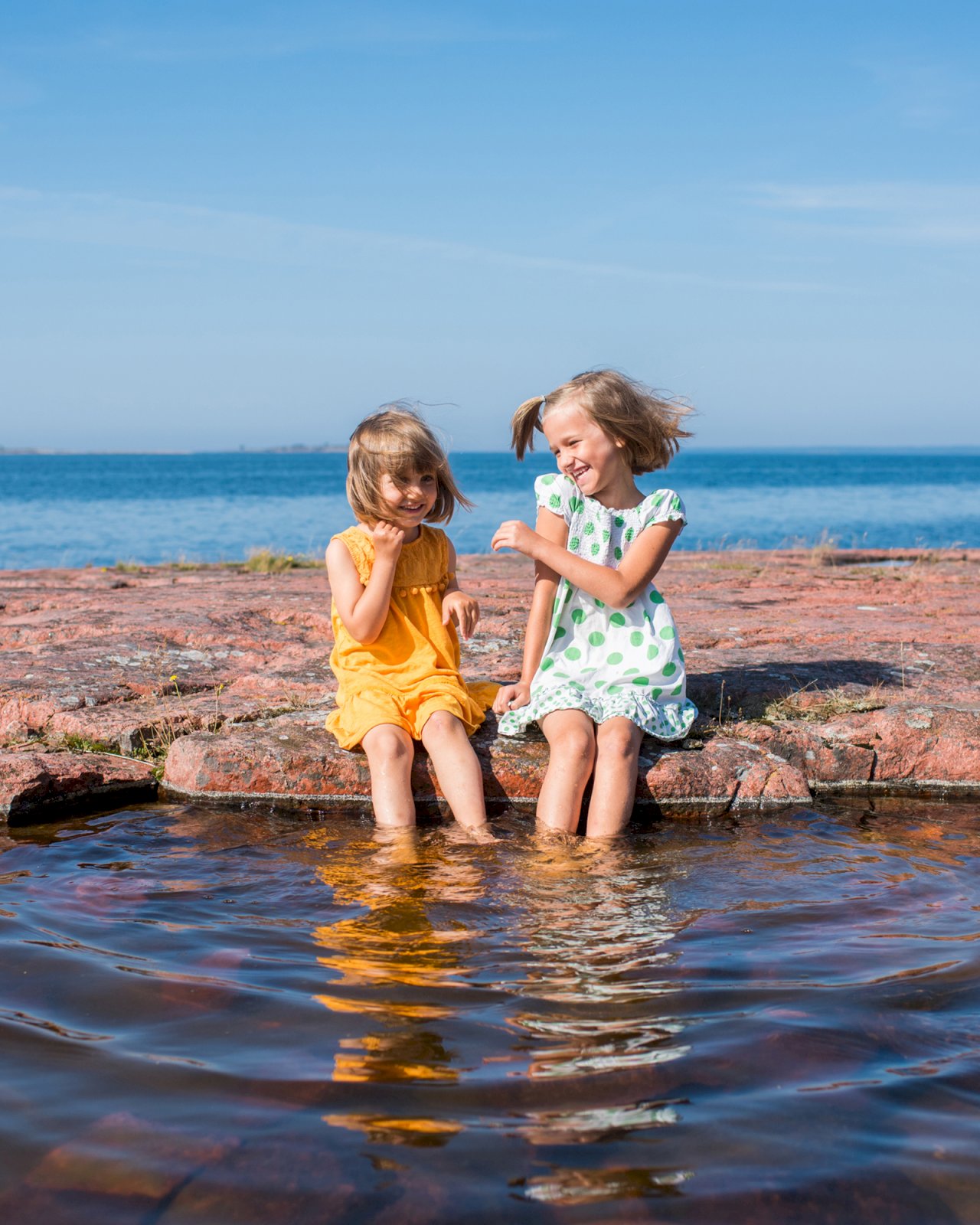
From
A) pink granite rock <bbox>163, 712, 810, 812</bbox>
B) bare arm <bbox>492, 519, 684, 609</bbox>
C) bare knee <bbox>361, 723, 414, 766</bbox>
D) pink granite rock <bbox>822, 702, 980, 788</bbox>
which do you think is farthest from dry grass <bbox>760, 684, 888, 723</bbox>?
bare knee <bbox>361, 723, 414, 766</bbox>

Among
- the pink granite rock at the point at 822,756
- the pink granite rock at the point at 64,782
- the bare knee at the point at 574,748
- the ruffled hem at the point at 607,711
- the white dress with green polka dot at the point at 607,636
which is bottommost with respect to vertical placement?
the pink granite rock at the point at 64,782

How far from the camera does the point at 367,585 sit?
4.32 metres

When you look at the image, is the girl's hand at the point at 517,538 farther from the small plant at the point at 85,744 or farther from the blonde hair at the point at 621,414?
the small plant at the point at 85,744

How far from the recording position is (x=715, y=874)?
A: 342 centimetres

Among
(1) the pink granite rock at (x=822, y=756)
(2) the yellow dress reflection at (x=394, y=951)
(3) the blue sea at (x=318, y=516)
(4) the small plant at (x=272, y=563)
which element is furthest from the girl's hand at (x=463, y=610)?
(3) the blue sea at (x=318, y=516)

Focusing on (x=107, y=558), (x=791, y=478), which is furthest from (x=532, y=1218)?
(x=791, y=478)

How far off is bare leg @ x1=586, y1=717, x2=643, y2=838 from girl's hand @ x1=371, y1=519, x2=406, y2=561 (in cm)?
102

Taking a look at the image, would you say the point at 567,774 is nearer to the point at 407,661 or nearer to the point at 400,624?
the point at 407,661

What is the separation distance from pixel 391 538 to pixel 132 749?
143 centimetres

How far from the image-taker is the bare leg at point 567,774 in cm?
384

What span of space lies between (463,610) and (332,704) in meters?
1.00

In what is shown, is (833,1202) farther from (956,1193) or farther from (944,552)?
(944,552)

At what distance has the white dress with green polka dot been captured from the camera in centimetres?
429

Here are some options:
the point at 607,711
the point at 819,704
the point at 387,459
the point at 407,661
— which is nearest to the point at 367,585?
the point at 407,661
